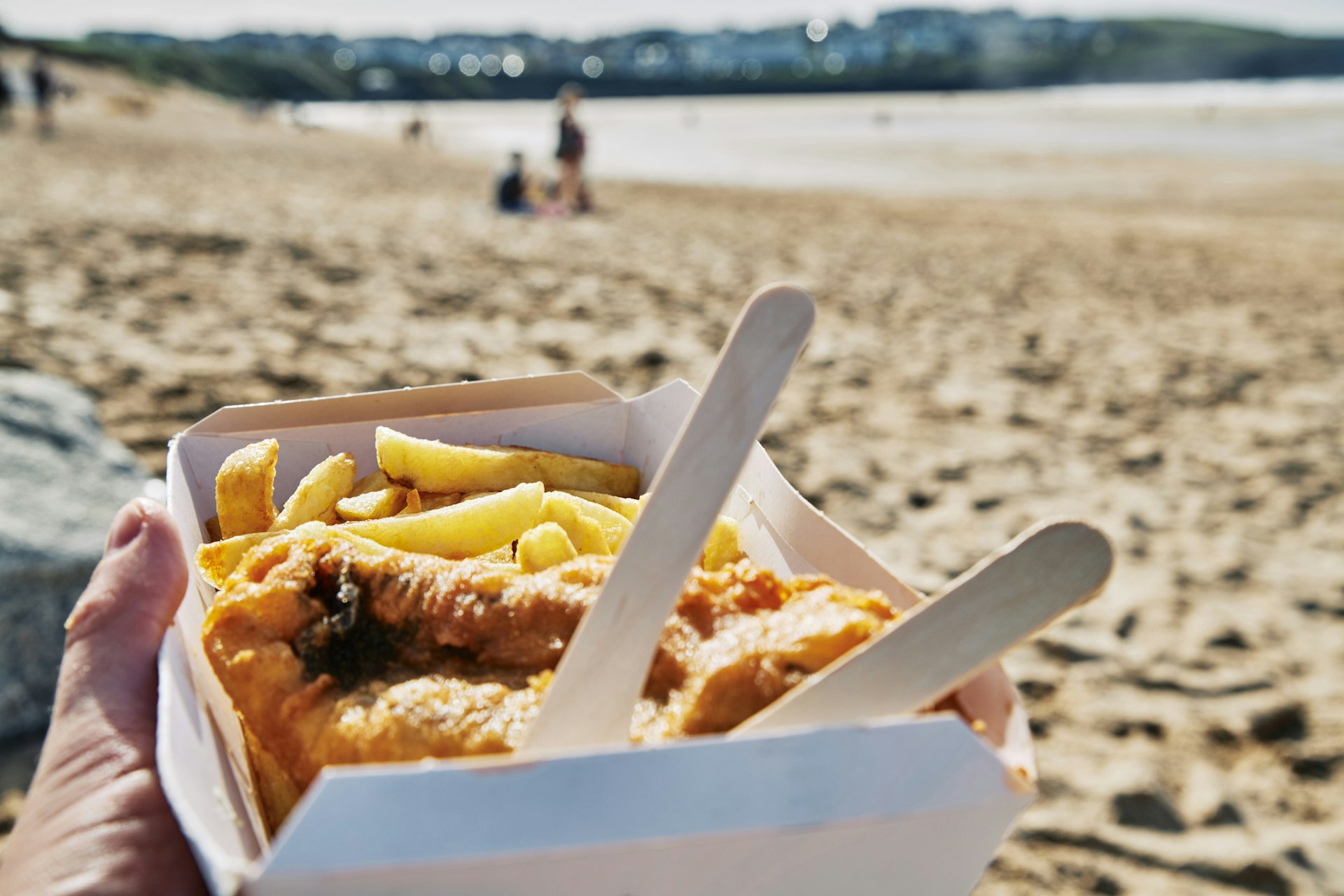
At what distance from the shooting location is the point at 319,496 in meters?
1.66

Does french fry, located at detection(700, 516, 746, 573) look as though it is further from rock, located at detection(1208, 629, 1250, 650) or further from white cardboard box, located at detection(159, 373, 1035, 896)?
rock, located at detection(1208, 629, 1250, 650)

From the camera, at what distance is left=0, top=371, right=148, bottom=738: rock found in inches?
125

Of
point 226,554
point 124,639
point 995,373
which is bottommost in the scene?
point 995,373

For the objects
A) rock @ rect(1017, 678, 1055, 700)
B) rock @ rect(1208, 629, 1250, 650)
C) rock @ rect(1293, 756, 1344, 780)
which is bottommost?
rock @ rect(1293, 756, 1344, 780)

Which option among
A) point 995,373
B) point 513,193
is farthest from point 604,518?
point 513,193

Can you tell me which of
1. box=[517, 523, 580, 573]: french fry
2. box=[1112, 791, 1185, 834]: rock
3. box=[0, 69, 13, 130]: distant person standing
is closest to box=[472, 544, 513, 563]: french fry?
box=[517, 523, 580, 573]: french fry

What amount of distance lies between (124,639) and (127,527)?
256mm

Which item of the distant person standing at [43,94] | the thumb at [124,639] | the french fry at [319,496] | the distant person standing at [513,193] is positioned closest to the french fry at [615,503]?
the french fry at [319,496]

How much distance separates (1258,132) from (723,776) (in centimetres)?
5052

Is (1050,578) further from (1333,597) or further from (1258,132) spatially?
(1258,132)

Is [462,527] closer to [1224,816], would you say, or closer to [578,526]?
[578,526]

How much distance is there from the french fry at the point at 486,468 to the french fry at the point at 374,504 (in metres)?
0.04

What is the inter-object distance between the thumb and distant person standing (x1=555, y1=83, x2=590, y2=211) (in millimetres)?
14194

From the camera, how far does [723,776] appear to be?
949 millimetres
